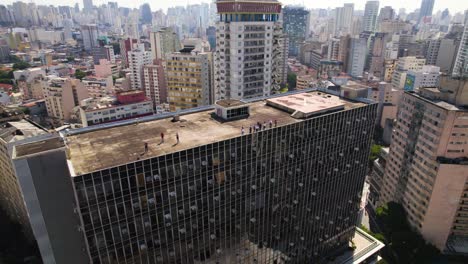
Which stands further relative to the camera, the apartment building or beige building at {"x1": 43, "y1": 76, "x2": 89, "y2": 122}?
beige building at {"x1": 43, "y1": 76, "x2": 89, "y2": 122}

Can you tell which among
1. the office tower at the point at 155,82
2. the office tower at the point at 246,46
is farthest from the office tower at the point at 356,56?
the office tower at the point at 246,46

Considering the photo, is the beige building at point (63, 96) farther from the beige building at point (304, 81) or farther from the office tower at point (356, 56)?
the office tower at point (356, 56)

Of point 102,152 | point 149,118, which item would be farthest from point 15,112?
point 102,152

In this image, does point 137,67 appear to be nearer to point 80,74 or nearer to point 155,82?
point 155,82

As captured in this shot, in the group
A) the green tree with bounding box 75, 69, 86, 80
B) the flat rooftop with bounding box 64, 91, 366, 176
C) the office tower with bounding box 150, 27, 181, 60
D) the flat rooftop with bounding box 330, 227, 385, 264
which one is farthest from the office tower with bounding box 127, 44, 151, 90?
the flat rooftop with bounding box 330, 227, 385, 264

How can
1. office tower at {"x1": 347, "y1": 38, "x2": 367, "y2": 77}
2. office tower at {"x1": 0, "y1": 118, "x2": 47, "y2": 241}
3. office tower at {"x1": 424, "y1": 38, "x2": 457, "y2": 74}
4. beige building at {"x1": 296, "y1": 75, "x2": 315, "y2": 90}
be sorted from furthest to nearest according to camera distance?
office tower at {"x1": 347, "y1": 38, "x2": 367, "y2": 77}, office tower at {"x1": 424, "y1": 38, "x2": 457, "y2": 74}, beige building at {"x1": 296, "y1": 75, "x2": 315, "y2": 90}, office tower at {"x1": 0, "y1": 118, "x2": 47, "y2": 241}

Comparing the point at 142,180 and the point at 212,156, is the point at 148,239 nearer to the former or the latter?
the point at 142,180

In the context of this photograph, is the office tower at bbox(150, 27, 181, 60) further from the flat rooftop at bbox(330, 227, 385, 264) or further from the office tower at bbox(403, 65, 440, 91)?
the flat rooftop at bbox(330, 227, 385, 264)
